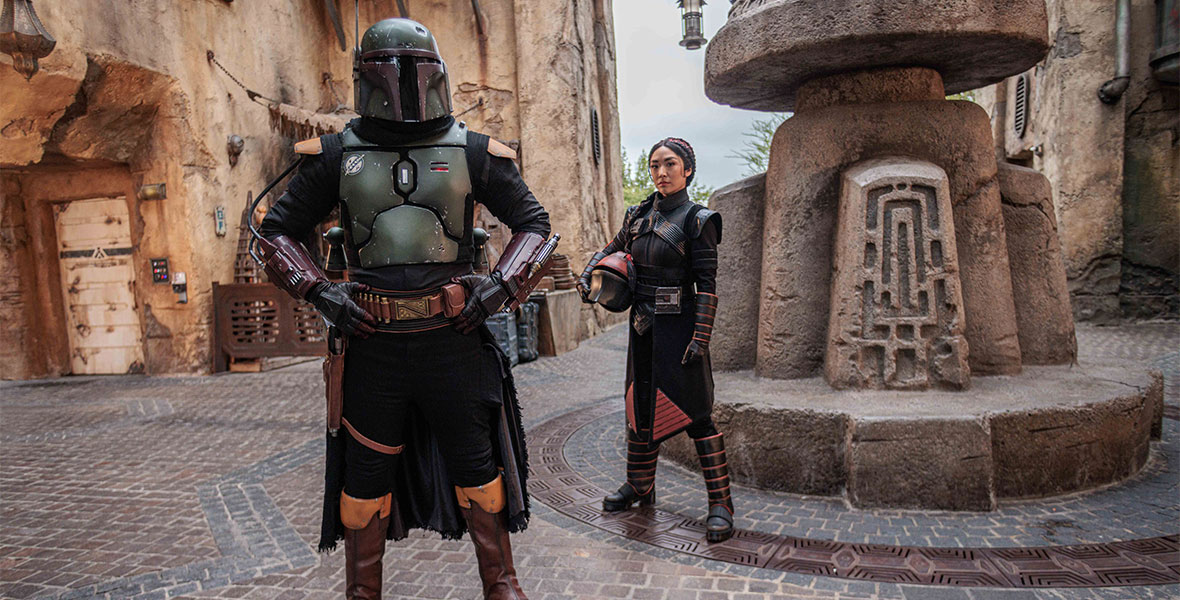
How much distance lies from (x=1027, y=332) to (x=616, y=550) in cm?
329

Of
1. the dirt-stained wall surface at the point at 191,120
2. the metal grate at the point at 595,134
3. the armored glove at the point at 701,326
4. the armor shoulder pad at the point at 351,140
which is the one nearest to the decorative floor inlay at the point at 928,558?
the armored glove at the point at 701,326

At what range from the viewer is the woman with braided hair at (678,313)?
3592mm

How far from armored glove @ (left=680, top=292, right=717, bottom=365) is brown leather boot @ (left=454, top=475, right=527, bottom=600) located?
1.22m

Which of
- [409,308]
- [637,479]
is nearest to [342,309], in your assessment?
[409,308]

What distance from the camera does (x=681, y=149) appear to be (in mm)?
3693

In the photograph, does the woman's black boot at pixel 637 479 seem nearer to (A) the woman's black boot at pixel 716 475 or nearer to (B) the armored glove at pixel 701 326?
(A) the woman's black boot at pixel 716 475

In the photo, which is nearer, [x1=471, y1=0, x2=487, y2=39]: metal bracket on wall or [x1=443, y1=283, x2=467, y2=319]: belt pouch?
[x1=443, y1=283, x2=467, y2=319]: belt pouch

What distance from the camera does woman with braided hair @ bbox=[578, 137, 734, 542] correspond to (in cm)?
359

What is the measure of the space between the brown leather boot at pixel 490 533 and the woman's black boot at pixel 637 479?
1247 millimetres

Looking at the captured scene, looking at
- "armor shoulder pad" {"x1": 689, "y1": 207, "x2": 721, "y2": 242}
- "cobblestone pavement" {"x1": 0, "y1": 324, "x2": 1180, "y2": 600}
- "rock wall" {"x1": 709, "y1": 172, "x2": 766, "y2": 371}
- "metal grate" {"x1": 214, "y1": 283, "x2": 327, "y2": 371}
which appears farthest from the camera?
"metal grate" {"x1": 214, "y1": 283, "x2": 327, "y2": 371}

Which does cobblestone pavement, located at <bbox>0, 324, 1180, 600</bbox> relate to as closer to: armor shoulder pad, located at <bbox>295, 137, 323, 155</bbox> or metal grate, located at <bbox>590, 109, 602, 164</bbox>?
armor shoulder pad, located at <bbox>295, 137, 323, 155</bbox>

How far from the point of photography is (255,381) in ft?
28.8

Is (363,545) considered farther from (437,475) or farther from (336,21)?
(336,21)

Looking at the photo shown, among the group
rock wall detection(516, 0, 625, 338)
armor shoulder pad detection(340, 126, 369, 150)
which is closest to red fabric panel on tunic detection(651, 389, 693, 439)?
armor shoulder pad detection(340, 126, 369, 150)
